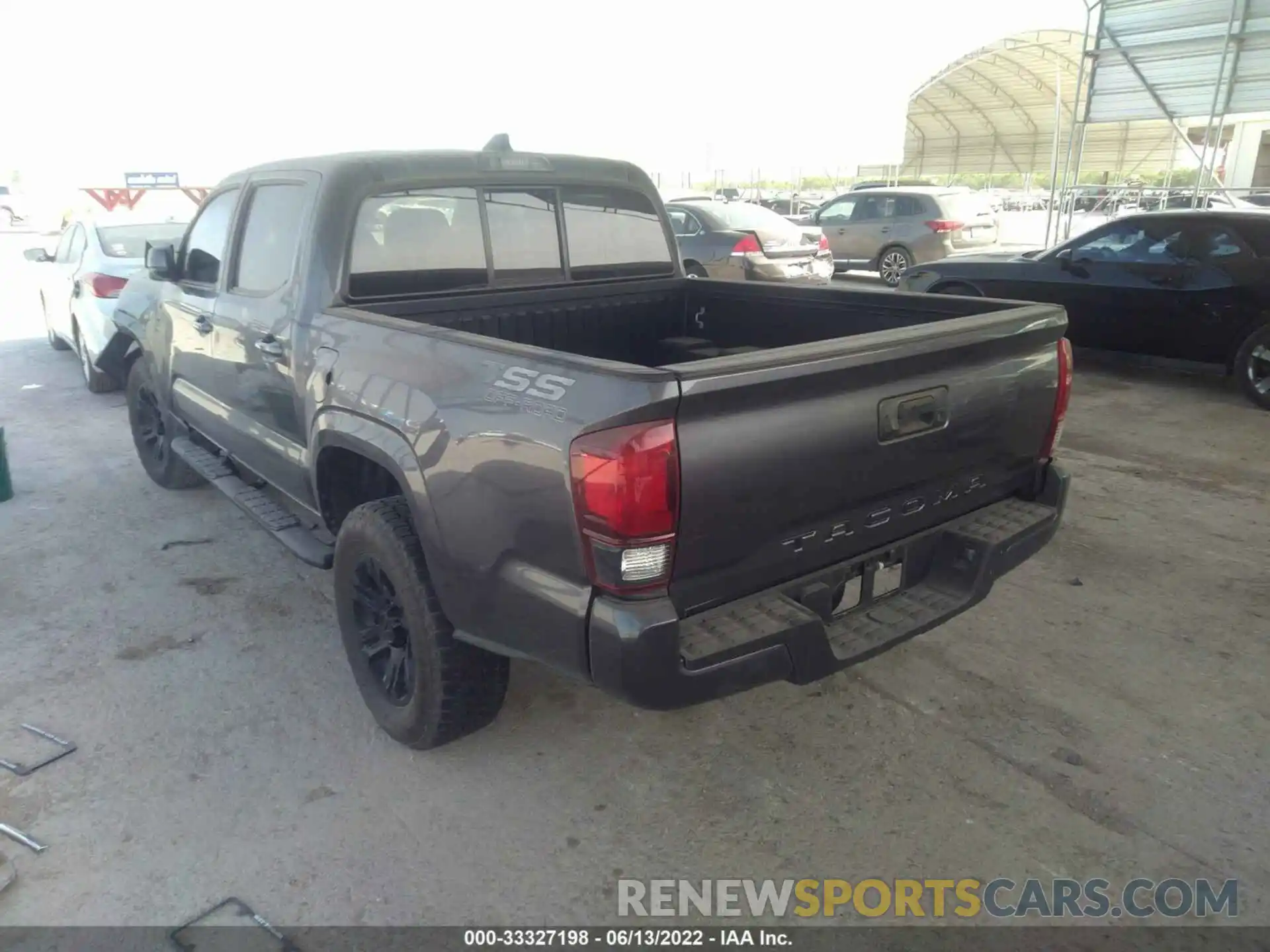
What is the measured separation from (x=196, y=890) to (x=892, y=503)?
231 centimetres

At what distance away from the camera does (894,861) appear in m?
2.63

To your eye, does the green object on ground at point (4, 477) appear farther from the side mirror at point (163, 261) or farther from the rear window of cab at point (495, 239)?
the rear window of cab at point (495, 239)

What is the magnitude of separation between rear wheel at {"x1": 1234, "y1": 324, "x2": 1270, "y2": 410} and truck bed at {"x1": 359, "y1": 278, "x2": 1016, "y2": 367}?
18.2 ft

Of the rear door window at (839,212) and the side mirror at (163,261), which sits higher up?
the side mirror at (163,261)

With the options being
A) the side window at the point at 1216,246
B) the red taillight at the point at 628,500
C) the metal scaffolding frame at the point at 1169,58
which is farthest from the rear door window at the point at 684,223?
the red taillight at the point at 628,500

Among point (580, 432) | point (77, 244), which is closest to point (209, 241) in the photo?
point (580, 432)

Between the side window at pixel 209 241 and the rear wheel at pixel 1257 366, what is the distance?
7.71 m

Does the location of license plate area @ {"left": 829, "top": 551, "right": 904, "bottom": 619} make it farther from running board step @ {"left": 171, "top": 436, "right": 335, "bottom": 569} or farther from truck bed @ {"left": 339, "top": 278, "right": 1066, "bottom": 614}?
running board step @ {"left": 171, "top": 436, "right": 335, "bottom": 569}

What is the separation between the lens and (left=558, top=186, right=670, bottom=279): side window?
405 cm

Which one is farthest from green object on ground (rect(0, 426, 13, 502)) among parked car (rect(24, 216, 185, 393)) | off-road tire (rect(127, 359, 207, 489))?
parked car (rect(24, 216, 185, 393))

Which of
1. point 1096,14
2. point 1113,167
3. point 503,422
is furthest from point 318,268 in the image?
point 1113,167

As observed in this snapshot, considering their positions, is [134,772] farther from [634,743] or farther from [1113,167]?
[1113,167]

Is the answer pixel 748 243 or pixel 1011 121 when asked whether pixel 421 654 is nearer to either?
pixel 748 243

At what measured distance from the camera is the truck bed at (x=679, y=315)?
3.54 metres
